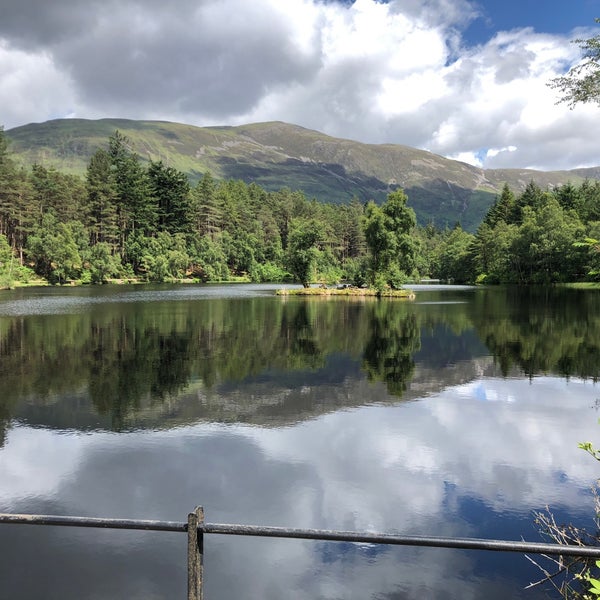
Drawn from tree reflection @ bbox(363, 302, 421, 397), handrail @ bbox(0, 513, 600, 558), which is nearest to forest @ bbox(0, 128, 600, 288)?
tree reflection @ bbox(363, 302, 421, 397)

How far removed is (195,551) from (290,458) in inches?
378

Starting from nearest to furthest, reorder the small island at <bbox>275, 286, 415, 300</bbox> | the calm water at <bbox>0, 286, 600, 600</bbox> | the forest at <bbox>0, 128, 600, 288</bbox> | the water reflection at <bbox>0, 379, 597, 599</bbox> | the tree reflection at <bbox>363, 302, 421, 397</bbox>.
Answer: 1. the water reflection at <bbox>0, 379, 597, 599</bbox>
2. the calm water at <bbox>0, 286, 600, 600</bbox>
3. the tree reflection at <bbox>363, 302, 421, 397</bbox>
4. the small island at <bbox>275, 286, 415, 300</bbox>
5. the forest at <bbox>0, 128, 600, 288</bbox>

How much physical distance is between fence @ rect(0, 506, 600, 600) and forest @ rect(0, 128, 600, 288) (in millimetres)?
72737

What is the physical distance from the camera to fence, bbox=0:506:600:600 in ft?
10.7

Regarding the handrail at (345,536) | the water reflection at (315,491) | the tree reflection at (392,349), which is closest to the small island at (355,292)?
the tree reflection at (392,349)

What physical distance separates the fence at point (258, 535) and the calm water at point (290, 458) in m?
5.05

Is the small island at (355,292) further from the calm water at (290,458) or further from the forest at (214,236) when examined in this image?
the calm water at (290,458)

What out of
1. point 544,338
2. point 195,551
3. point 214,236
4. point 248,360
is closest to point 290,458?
point 195,551

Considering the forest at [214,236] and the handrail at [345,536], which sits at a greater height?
the forest at [214,236]

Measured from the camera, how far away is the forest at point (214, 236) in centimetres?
8250

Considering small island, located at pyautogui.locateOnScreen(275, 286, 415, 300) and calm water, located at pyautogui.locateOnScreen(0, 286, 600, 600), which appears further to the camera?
small island, located at pyautogui.locateOnScreen(275, 286, 415, 300)

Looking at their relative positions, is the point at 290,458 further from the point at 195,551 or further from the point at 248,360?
the point at 248,360

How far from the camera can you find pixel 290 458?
13.0 meters

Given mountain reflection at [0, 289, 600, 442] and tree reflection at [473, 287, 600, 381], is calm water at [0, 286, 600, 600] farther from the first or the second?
tree reflection at [473, 287, 600, 381]
